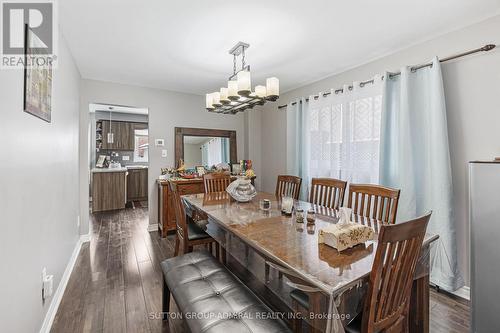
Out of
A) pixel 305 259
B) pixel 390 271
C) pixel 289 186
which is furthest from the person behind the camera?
pixel 289 186

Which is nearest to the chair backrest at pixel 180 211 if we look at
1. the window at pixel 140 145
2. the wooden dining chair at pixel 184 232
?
the wooden dining chair at pixel 184 232

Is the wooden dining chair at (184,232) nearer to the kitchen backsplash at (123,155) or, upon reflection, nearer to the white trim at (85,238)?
the white trim at (85,238)

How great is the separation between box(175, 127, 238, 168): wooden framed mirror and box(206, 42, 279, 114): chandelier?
1.58m

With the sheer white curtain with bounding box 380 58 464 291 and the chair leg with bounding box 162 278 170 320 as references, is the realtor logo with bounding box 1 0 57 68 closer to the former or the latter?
the chair leg with bounding box 162 278 170 320

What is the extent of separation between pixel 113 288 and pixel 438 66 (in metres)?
3.58

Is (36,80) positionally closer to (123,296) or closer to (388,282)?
(123,296)

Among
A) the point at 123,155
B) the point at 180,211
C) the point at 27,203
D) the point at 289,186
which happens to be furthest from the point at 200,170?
the point at 123,155

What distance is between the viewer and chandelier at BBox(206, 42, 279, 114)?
2076 millimetres

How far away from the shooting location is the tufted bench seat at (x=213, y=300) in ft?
3.51

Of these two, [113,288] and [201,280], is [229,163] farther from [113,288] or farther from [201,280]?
[201,280]

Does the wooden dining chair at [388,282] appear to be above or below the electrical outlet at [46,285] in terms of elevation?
above

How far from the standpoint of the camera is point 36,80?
1416 millimetres

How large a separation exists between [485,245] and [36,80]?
3.04 meters

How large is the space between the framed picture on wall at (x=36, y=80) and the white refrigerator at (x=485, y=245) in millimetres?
2818
